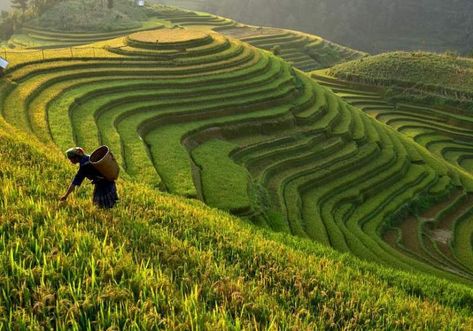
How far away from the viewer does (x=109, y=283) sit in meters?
5.65

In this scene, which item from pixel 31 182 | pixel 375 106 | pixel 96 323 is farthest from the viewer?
pixel 375 106

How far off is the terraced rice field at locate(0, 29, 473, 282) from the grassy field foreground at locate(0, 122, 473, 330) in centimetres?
897

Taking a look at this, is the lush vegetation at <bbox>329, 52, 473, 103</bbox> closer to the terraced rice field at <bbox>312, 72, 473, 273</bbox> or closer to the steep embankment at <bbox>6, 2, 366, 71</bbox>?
the terraced rice field at <bbox>312, 72, 473, 273</bbox>

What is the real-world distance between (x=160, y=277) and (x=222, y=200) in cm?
1329

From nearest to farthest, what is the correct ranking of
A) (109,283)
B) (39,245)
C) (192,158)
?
(109,283), (39,245), (192,158)

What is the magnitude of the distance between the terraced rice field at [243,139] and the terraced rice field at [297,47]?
3178 centimetres

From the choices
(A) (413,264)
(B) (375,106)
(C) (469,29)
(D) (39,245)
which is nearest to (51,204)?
(D) (39,245)

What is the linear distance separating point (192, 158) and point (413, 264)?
12.3 meters

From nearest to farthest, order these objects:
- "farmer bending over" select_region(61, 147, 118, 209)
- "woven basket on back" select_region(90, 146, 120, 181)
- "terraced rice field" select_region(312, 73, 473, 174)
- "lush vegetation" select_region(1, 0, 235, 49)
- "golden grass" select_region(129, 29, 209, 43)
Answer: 1. "woven basket on back" select_region(90, 146, 120, 181)
2. "farmer bending over" select_region(61, 147, 118, 209)
3. "golden grass" select_region(129, 29, 209, 43)
4. "terraced rice field" select_region(312, 73, 473, 174)
5. "lush vegetation" select_region(1, 0, 235, 49)

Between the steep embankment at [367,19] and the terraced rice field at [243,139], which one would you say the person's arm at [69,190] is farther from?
the steep embankment at [367,19]

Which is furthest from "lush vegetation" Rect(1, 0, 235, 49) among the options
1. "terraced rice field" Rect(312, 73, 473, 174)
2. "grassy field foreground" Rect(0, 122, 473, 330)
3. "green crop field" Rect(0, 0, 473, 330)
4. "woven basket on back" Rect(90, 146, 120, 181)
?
"grassy field foreground" Rect(0, 122, 473, 330)

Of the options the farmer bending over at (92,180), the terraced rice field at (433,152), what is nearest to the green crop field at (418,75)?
the terraced rice field at (433,152)

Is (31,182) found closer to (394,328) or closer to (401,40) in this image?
(394,328)

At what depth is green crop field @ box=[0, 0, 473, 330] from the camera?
582 centimetres
